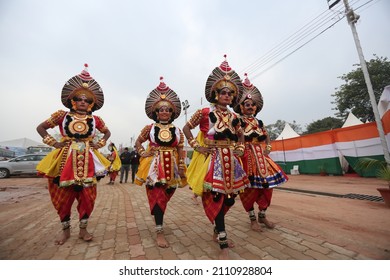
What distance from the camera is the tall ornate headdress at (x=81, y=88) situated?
3057 mm

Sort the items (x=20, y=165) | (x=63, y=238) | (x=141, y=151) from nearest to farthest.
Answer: (x=63, y=238)
(x=141, y=151)
(x=20, y=165)

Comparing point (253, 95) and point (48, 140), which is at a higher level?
point (253, 95)

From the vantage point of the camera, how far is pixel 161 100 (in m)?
3.19

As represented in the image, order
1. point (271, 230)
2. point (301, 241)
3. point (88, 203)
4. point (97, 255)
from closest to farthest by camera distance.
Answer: point (97, 255) < point (301, 241) < point (88, 203) < point (271, 230)

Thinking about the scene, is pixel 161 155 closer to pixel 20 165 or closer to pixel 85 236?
pixel 85 236

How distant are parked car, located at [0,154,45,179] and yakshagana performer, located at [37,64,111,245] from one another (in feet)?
45.7

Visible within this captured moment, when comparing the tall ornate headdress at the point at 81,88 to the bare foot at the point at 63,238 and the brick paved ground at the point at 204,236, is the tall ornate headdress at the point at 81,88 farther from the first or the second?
the brick paved ground at the point at 204,236

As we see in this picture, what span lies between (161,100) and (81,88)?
3.96 feet

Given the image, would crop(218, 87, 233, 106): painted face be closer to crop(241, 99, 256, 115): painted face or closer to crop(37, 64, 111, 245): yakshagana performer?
crop(241, 99, 256, 115): painted face

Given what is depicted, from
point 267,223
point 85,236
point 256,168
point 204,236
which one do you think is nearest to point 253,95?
point 256,168

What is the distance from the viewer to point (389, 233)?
279cm

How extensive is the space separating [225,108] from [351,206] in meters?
3.99
